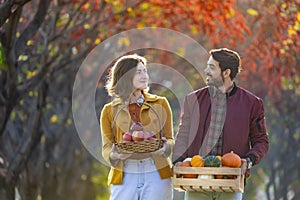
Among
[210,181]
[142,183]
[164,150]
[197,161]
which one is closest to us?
[210,181]

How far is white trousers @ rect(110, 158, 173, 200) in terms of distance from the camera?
10.0m

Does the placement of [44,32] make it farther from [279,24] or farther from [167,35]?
[167,35]

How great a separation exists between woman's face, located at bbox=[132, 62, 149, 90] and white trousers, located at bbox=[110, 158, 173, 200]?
26.2 inches

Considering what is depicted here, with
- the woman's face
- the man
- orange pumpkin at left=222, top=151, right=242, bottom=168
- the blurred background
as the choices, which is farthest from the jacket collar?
the blurred background

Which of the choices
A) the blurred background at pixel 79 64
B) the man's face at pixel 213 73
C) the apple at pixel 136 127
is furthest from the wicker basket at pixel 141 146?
the blurred background at pixel 79 64

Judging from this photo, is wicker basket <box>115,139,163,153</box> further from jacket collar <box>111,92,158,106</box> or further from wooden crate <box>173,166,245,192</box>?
jacket collar <box>111,92,158,106</box>

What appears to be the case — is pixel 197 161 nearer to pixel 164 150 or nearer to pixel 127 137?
pixel 164 150

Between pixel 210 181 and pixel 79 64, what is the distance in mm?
14257

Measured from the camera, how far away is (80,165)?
29969mm

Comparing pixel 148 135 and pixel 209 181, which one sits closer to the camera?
pixel 209 181

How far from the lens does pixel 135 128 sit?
394 inches

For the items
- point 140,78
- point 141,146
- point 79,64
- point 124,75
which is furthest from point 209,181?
point 79,64

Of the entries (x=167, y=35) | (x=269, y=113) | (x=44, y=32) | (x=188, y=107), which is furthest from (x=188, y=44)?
(x=188, y=107)

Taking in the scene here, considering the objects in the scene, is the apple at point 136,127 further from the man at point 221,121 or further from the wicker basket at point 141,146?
the man at point 221,121
